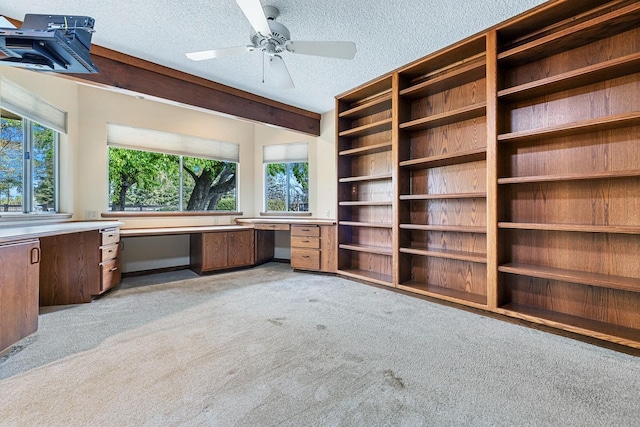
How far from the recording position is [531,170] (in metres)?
2.64

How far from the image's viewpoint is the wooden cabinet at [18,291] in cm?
189

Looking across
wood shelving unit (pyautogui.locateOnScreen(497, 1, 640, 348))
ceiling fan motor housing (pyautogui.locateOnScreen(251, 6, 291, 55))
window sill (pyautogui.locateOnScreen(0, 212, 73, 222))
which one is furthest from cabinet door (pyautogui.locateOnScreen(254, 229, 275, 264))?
wood shelving unit (pyautogui.locateOnScreen(497, 1, 640, 348))

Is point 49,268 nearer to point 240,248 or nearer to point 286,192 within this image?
point 240,248

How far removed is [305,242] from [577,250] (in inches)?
124

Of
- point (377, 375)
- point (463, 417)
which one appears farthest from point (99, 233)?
point (463, 417)

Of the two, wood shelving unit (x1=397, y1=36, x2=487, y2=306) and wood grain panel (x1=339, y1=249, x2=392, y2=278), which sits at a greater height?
wood shelving unit (x1=397, y1=36, x2=487, y2=306)

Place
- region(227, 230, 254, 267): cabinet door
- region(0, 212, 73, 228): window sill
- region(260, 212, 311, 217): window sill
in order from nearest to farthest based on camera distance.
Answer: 1. region(0, 212, 73, 228): window sill
2. region(227, 230, 254, 267): cabinet door
3. region(260, 212, 311, 217): window sill

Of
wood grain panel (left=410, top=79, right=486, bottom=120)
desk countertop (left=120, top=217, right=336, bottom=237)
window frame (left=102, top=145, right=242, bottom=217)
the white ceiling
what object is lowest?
desk countertop (left=120, top=217, right=336, bottom=237)

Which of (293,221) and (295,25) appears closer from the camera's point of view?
(295,25)

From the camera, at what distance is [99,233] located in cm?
314

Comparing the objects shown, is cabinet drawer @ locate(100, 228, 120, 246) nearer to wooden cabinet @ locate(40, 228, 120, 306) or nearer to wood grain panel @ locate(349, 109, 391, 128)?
wooden cabinet @ locate(40, 228, 120, 306)

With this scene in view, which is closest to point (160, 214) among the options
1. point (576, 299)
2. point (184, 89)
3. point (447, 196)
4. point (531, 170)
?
point (184, 89)

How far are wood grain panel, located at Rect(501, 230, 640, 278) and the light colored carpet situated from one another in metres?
0.64

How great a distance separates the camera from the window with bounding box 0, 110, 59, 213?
9.32ft
